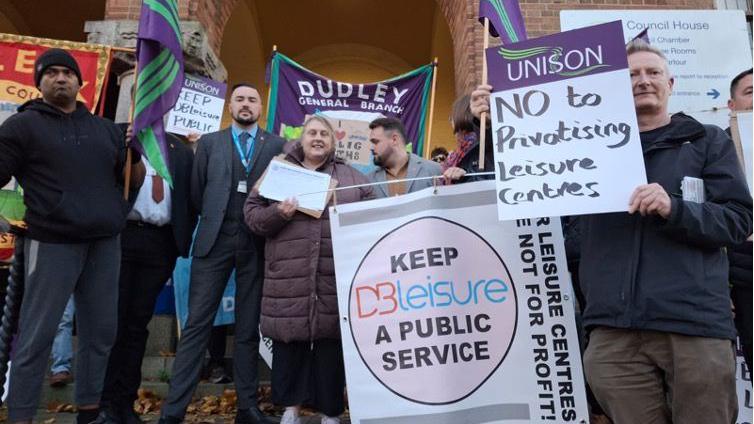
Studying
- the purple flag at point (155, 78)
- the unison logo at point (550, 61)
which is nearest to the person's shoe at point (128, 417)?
the purple flag at point (155, 78)

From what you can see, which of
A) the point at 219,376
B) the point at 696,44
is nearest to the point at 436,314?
the point at 219,376

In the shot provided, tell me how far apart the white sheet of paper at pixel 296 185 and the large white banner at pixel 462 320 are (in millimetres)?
658

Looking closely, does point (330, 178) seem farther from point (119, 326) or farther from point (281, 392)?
point (119, 326)

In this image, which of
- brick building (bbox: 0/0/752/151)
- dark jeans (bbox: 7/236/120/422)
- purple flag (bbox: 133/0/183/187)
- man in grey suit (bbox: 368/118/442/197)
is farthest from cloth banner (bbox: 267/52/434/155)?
brick building (bbox: 0/0/752/151)

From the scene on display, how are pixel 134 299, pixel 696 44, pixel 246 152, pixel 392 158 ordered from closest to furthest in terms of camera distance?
pixel 134 299 < pixel 392 158 < pixel 246 152 < pixel 696 44

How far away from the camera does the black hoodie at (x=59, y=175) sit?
9.63 feet

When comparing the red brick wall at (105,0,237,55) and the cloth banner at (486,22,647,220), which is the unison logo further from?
the red brick wall at (105,0,237,55)

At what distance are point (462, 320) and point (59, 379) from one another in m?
3.14

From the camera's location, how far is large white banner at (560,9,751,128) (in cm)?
493

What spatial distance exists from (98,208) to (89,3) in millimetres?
9482

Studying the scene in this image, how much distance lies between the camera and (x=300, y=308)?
3.20m

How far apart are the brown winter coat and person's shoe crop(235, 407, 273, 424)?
601 mm

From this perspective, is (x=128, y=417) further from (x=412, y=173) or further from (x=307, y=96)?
(x=307, y=96)

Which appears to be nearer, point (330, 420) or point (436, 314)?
point (436, 314)
